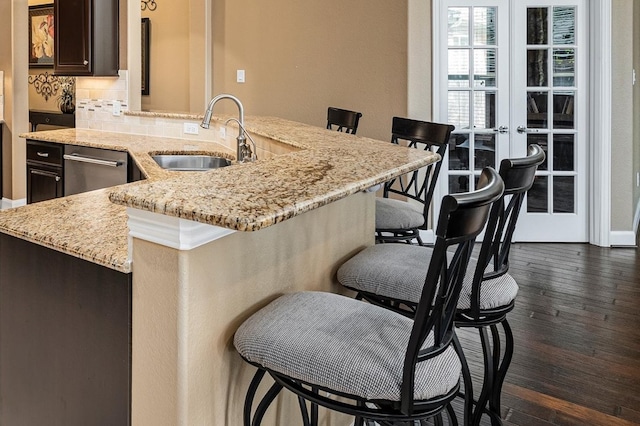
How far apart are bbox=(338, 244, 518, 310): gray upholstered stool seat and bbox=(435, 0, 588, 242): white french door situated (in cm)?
307

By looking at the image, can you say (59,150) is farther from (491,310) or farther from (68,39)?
(491,310)

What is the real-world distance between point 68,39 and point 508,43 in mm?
3607

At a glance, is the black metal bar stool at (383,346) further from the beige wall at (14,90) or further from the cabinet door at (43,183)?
the beige wall at (14,90)

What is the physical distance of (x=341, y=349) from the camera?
3.76 ft

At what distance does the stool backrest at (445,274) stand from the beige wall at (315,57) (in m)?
3.57

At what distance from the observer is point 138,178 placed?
3426 millimetres

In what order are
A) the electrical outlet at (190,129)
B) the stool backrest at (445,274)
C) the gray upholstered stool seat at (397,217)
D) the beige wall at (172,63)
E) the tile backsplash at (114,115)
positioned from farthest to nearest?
1. the beige wall at (172,63)
2. the tile backsplash at (114,115)
3. the electrical outlet at (190,129)
4. the gray upholstered stool seat at (397,217)
5. the stool backrest at (445,274)

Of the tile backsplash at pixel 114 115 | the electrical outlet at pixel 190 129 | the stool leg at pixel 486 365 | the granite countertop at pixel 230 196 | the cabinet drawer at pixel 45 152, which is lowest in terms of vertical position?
the stool leg at pixel 486 365

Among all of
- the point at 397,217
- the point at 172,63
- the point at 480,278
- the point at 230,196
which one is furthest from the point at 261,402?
the point at 172,63

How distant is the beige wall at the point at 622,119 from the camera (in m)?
4.37

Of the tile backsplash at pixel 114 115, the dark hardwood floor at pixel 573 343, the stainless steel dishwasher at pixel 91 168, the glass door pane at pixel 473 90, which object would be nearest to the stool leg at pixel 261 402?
the dark hardwood floor at pixel 573 343

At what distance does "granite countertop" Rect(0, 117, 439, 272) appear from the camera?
1.05m

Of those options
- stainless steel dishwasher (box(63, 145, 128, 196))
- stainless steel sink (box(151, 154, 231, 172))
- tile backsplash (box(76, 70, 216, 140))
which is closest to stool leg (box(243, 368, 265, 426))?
stainless steel sink (box(151, 154, 231, 172))

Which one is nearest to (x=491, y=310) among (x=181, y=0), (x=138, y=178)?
(x=138, y=178)
